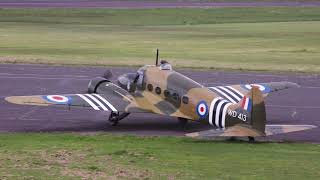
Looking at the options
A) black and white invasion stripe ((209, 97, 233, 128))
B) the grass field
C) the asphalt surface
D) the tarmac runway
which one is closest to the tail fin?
the grass field

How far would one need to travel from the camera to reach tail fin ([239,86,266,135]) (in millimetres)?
24016

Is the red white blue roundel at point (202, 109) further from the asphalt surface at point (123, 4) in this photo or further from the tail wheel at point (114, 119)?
the asphalt surface at point (123, 4)

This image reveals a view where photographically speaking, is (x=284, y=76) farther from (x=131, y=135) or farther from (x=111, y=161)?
(x=111, y=161)

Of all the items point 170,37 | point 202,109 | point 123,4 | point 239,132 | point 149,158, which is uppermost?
point 123,4

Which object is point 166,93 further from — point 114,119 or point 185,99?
point 114,119

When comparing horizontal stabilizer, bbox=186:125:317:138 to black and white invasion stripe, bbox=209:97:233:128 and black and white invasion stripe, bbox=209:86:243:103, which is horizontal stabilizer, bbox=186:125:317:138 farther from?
black and white invasion stripe, bbox=209:86:243:103

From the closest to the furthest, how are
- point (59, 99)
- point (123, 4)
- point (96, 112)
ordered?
point (59, 99), point (96, 112), point (123, 4)

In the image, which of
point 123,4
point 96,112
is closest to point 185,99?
point 96,112

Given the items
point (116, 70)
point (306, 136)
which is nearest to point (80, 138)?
point (306, 136)

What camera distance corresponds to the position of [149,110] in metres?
29.2

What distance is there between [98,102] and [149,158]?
8427 mm

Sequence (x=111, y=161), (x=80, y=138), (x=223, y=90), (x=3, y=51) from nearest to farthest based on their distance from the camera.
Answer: (x=111, y=161)
(x=80, y=138)
(x=223, y=90)
(x=3, y=51)

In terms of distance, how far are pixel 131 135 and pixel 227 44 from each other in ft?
116

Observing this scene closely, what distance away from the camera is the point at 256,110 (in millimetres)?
24062
